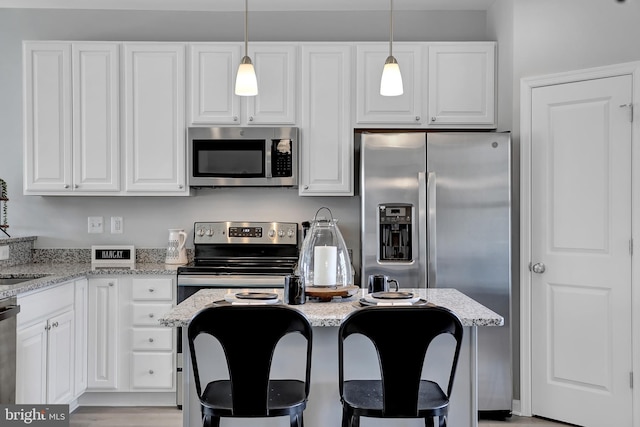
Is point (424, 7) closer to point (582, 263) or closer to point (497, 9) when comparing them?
point (497, 9)

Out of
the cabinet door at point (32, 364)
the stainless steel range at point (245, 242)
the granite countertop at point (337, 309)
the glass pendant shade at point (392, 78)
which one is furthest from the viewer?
the stainless steel range at point (245, 242)

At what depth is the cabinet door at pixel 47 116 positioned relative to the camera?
11.6ft

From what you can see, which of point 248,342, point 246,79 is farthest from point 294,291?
point 246,79

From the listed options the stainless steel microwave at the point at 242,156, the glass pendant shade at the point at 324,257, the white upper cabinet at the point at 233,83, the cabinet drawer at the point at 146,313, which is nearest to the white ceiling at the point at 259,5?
the white upper cabinet at the point at 233,83

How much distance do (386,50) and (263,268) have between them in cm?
164

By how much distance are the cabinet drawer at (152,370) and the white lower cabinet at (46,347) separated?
1.16 ft

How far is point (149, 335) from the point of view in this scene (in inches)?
132

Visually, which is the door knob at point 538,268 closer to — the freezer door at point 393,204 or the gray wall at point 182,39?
the freezer door at point 393,204

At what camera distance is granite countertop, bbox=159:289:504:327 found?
1854 millimetres

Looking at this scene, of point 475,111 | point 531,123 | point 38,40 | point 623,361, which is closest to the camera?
point 623,361

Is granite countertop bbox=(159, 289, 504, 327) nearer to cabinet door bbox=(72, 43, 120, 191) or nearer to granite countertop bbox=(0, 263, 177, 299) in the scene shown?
granite countertop bbox=(0, 263, 177, 299)

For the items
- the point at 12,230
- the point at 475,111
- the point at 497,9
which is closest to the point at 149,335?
the point at 12,230

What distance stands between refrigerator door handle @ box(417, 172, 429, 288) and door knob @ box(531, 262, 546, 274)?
0.66m

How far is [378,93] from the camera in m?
3.56
